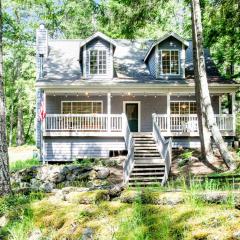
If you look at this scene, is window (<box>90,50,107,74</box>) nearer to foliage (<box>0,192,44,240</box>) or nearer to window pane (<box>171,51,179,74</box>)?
window pane (<box>171,51,179,74</box>)

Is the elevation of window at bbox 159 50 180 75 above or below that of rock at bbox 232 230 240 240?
above

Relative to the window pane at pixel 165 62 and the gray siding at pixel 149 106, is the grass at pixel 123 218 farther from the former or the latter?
the window pane at pixel 165 62

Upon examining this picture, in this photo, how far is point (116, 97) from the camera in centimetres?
2238

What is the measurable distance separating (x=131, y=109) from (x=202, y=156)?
20.5 ft

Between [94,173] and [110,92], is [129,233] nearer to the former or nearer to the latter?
[94,173]

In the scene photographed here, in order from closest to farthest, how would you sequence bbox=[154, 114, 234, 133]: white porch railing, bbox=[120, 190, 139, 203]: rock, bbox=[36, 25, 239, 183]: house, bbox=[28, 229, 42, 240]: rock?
bbox=[28, 229, 42, 240]: rock
bbox=[120, 190, 139, 203]: rock
bbox=[36, 25, 239, 183]: house
bbox=[154, 114, 234, 133]: white porch railing

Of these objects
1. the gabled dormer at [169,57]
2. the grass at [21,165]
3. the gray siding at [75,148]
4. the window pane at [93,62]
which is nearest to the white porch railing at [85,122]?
the gray siding at [75,148]

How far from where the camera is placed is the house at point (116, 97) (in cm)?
1969

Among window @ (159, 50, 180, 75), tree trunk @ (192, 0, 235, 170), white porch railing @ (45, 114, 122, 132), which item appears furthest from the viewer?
window @ (159, 50, 180, 75)

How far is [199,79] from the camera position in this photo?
1683 cm

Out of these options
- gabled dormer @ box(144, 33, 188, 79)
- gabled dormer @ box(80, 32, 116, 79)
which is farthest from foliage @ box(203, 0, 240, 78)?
gabled dormer @ box(80, 32, 116, 79)

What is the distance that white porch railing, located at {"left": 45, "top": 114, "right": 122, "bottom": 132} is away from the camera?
19.5m

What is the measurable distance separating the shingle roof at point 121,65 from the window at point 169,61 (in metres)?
0.82

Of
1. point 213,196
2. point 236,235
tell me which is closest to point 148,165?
point 213,196
